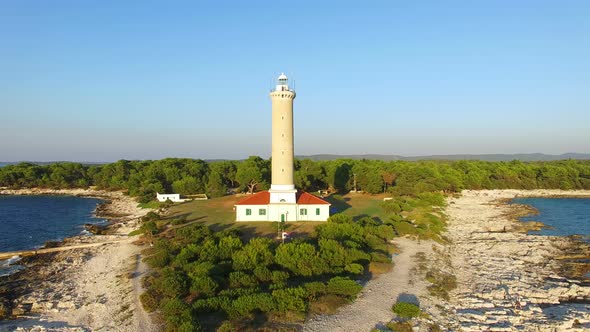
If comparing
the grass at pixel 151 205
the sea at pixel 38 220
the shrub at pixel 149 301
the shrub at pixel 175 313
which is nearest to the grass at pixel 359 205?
the grass at pixel 151 205

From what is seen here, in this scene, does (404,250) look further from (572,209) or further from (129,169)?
(129,169)

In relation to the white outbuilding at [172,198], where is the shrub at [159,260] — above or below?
below

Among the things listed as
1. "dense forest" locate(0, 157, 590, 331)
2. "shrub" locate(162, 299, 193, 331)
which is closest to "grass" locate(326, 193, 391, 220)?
"dense forest" locate(0, 157, 590, 331)

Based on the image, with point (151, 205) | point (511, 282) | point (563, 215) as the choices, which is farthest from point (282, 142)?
point (563, 215)

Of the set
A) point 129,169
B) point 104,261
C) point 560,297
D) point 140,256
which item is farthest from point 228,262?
point 129,169

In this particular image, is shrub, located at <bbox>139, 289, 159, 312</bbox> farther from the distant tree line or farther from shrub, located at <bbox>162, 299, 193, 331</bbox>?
the distant tree line

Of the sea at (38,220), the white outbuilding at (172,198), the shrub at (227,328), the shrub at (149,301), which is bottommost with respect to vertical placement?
the sea at (38,220)

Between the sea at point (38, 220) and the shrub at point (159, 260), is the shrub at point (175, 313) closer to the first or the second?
the shrub at point (159, 260)

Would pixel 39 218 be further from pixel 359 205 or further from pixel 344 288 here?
pixel 344 288
